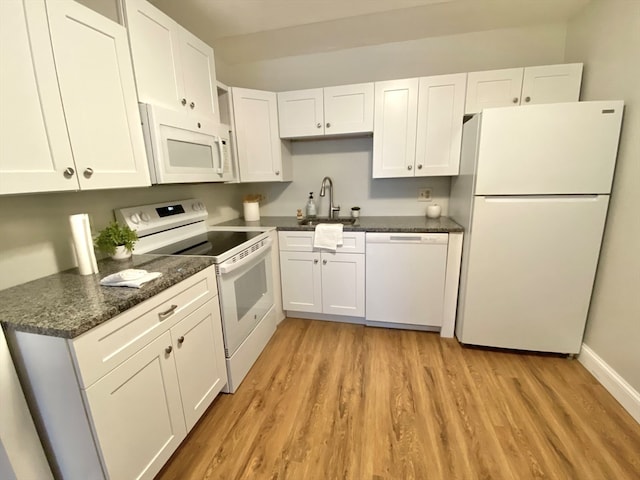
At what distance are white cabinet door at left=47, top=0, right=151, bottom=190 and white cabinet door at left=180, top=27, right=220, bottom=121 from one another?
1.39 feet

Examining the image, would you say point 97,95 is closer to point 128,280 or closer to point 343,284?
point 128,280

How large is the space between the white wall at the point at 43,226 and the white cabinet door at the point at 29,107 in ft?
1.07

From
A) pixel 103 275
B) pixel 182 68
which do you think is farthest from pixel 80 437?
pixel 182 68

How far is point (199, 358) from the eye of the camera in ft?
4.75

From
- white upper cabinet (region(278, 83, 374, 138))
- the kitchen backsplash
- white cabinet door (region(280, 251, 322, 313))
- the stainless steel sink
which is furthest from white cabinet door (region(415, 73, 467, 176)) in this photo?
white cabinet door (region(280, 251, 322, 313))

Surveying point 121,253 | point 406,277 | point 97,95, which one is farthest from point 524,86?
point 121,253

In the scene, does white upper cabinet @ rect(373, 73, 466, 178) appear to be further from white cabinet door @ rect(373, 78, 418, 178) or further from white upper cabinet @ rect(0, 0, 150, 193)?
white upper cabinet @ rect(0, 0, 150, 193)

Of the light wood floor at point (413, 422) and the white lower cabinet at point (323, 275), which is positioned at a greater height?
the white lower cabinet at point (323, 275)

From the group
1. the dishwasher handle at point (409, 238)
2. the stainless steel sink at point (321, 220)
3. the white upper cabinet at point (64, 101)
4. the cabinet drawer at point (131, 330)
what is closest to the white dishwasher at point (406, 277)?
the dishwasher handle at point (409, 238)

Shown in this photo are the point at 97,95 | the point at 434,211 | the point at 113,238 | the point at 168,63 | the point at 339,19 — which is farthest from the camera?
the point at 434,211

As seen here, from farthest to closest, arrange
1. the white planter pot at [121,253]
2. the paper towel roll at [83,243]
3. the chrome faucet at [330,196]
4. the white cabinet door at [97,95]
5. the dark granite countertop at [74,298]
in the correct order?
1. the chrome faucet at [330,196]
2. the white planter pot at [121,253]
3. the paper towel roll at [83,243]
4. the white cabinet door at [97,95]
5. the dark granite countertop at [74,298]

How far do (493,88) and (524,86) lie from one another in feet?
0.70

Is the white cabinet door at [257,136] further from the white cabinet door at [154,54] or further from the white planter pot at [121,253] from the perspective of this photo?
the white planter pot at [121,253]

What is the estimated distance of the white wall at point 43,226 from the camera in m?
1.17
